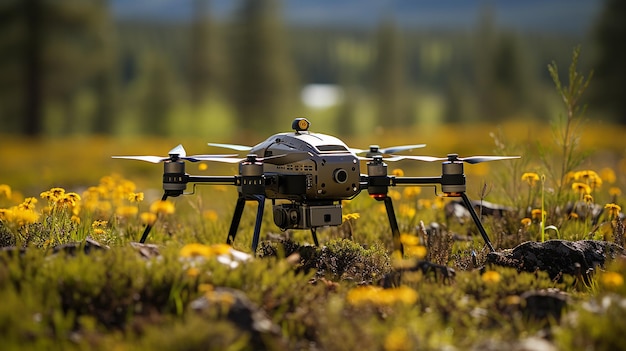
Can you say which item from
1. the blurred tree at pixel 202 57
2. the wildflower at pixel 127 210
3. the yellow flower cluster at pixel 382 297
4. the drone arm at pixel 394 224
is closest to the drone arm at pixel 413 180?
the drone arm at pixel 394 224

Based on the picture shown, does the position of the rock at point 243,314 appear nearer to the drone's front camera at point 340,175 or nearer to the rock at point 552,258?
the drone's front camera at point 340,175

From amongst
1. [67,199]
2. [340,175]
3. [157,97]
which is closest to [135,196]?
[67,199]

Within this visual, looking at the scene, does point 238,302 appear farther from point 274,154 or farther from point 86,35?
point 86,35

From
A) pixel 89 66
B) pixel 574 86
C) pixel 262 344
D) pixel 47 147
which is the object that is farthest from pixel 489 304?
pixel 89 66

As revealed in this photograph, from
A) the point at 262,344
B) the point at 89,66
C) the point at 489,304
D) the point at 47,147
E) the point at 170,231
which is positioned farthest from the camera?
the point at 89,66

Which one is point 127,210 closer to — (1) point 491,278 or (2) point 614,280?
(1) point 491,278

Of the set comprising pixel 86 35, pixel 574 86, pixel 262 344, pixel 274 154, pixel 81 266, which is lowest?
pixel 262 344
